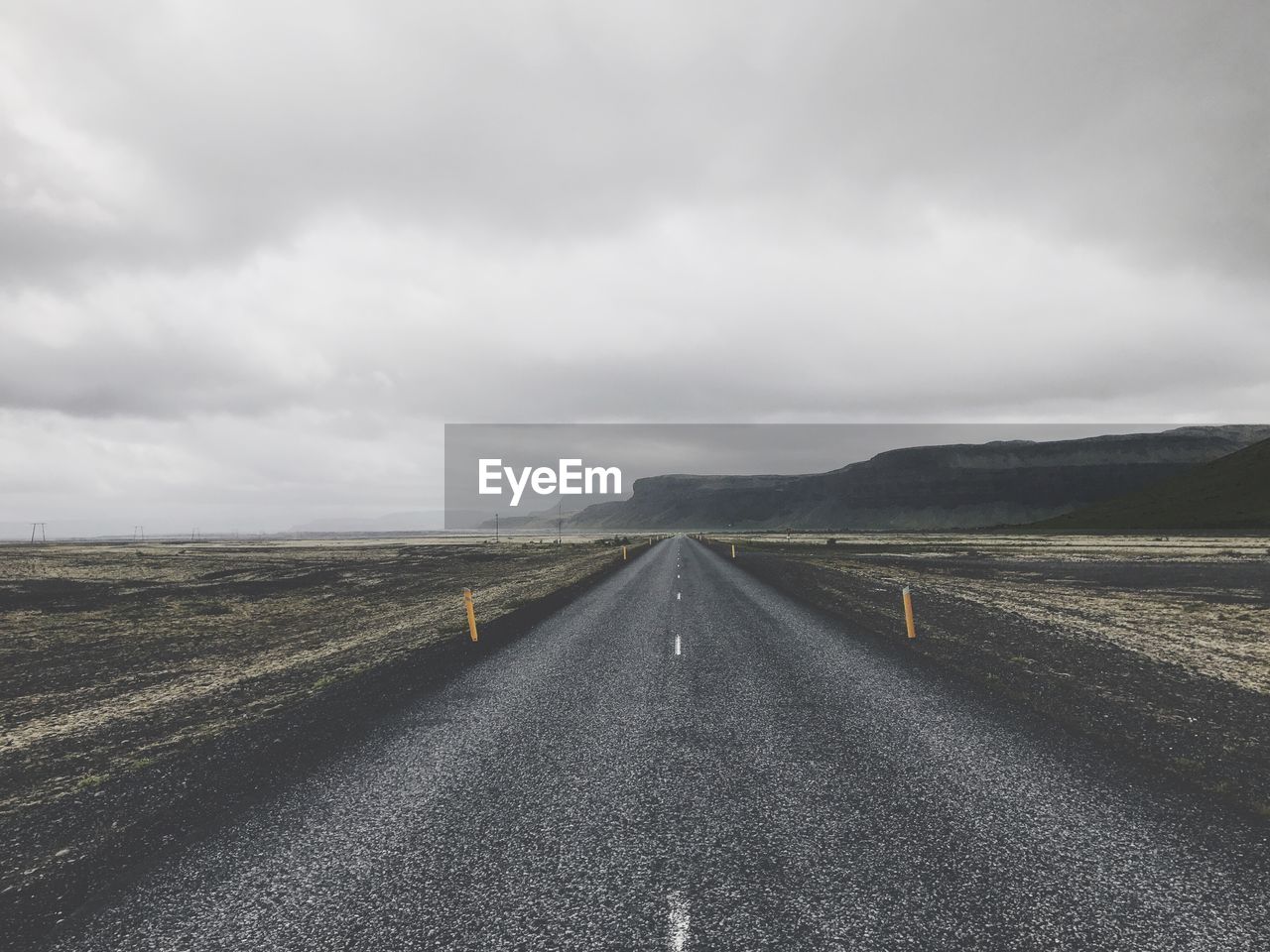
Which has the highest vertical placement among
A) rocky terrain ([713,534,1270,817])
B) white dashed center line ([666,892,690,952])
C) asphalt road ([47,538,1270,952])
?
white dashed center line ([666,892,690,952])

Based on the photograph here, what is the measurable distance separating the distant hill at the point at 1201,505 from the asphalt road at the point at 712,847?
511 ft

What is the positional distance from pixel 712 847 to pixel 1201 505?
20791cm

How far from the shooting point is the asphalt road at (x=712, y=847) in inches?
164

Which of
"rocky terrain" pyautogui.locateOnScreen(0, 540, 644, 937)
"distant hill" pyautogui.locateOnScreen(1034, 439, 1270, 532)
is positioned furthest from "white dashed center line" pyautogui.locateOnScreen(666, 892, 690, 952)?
"distant hill" pyautogui.locateOnScreen(1034, 439, 1270, 532)

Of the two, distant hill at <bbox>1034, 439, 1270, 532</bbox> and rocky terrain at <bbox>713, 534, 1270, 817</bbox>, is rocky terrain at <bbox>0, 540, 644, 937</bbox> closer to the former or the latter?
rocky terrain at <bbox>713, 534, 1270, 817</bbox>

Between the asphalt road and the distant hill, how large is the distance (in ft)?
511

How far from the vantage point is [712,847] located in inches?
205

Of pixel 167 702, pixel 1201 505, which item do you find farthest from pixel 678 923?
pixel 1201 505

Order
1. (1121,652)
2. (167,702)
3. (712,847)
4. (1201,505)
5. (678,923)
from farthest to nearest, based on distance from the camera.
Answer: (1201,505), (1121,652), (167,702), (712,847), (678,923)

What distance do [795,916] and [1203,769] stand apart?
6.07 meters

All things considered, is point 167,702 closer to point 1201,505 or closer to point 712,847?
point 712,847

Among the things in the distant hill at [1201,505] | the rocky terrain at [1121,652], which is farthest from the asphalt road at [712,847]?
the distant hill at [1201,505]

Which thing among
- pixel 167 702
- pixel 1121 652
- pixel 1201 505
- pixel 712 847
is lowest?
pixel 1121 652

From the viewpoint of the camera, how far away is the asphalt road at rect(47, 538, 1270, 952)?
13.7ft
